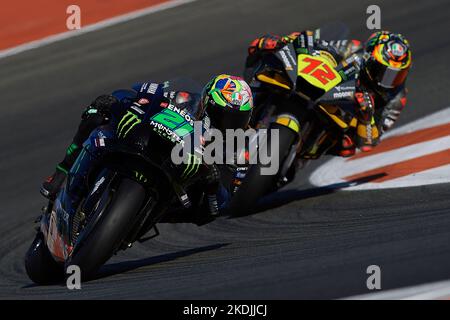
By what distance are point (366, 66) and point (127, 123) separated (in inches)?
156

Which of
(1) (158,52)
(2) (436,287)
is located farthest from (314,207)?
(1) (158,52)

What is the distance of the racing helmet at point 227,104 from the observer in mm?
7039

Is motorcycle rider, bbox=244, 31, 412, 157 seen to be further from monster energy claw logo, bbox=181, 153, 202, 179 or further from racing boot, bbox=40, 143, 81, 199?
monster energy claw logo, bbox=181, 153, 202, 179

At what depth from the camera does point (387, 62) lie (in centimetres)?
1026

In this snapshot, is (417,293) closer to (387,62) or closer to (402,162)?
(387,62)

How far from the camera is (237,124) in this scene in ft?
23.3

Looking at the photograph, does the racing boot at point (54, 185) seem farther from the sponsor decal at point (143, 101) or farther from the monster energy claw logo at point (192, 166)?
the monster energy claw logo at point (192, 166)

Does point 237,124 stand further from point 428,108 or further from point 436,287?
point 428,108

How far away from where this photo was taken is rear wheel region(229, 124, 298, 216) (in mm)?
9307

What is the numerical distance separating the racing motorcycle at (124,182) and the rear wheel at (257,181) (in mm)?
2107

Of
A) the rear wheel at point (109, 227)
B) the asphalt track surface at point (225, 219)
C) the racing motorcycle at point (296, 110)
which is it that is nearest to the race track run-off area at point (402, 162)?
the asphalt track surface at point (225, 219)

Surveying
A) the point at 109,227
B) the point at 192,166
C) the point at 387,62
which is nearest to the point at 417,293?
the point at 192,166

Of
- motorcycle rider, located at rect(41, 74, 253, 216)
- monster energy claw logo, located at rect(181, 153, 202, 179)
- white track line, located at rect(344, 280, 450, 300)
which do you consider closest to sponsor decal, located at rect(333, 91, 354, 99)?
motorcycle rider, located at rect(41, 74, 253, 216)

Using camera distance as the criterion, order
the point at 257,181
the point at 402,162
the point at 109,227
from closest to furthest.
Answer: the point at 109,227
the point at 257,181
the point at 402,162
